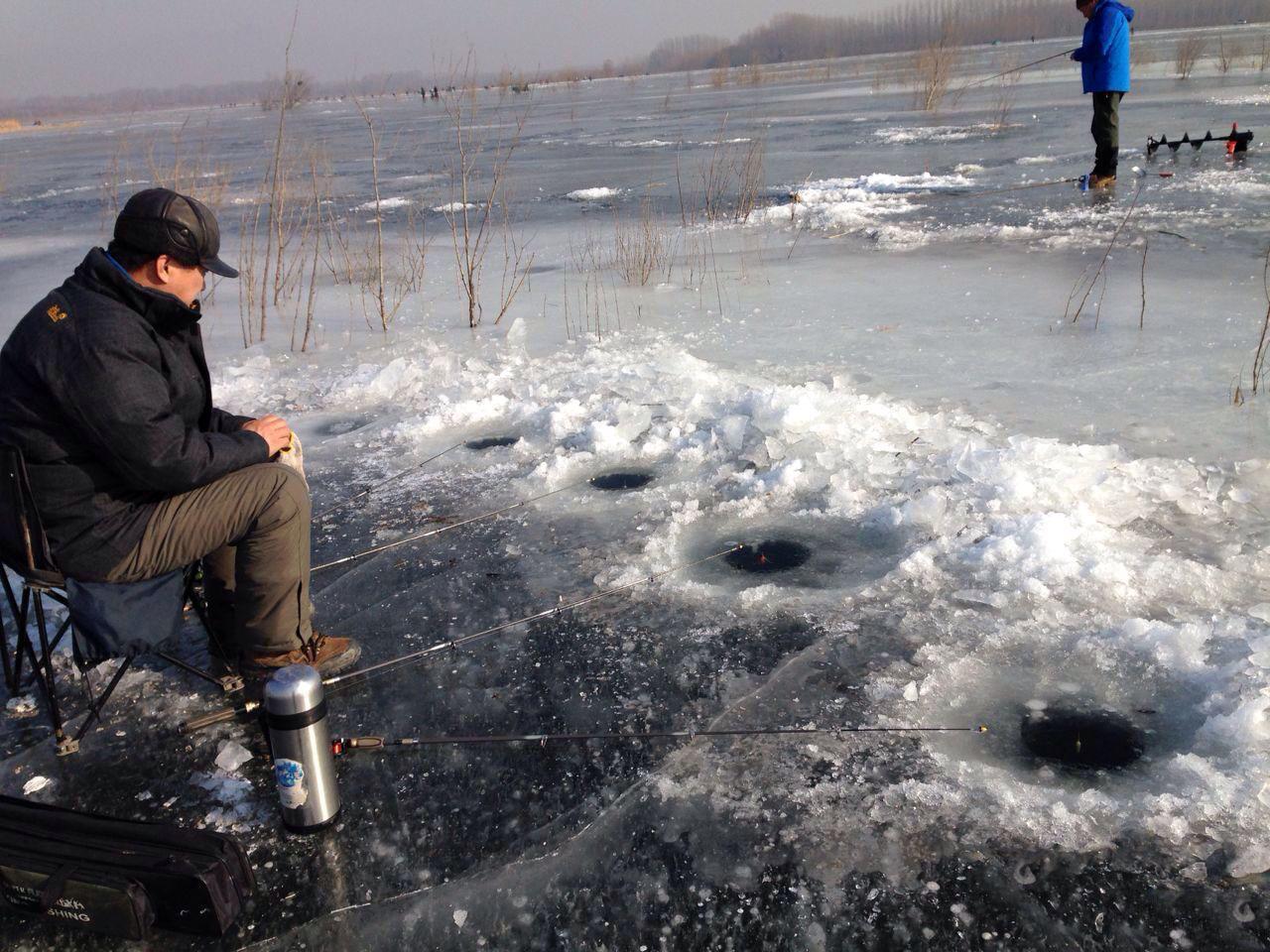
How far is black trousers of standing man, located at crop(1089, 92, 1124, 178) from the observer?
10.5 metres

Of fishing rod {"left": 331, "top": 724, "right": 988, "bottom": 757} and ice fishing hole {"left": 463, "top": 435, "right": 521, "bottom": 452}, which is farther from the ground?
ice fishing hole {"left": 463, "top": 435, "right": 521, "bottom": 452}

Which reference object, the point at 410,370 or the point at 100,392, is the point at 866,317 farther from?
the point at 100,392

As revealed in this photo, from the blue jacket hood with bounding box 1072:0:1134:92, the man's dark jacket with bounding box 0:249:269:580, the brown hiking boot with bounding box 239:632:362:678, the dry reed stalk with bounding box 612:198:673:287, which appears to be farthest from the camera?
the blue jacket hood with bounding box 1072:0:1134:92

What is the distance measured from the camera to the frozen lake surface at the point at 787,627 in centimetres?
222

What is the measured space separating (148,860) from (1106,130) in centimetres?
1148

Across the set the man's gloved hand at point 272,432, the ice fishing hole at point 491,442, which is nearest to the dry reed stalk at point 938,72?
the ice fishing hole at point 491,442

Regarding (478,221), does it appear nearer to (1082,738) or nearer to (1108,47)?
(1108,47)

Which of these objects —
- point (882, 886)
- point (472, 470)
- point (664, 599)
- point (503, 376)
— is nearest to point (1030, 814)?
point (882, 886)

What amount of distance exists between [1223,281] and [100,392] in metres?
7.22

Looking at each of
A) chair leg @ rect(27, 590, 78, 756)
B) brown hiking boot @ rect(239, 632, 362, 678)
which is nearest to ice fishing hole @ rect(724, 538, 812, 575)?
brown hiking boot @ rect(239, 632, 362, 678)

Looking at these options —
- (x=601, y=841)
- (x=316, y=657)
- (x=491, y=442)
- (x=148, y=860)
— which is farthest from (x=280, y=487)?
(x=491, y=442)

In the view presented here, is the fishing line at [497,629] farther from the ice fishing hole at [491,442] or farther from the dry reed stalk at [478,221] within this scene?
the dry reed stalk at [478,221]

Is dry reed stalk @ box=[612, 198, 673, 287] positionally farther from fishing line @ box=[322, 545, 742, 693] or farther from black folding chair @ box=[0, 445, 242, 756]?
black folding chair @ box=[0, 445, 242, 756]

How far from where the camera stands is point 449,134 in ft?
80.3
